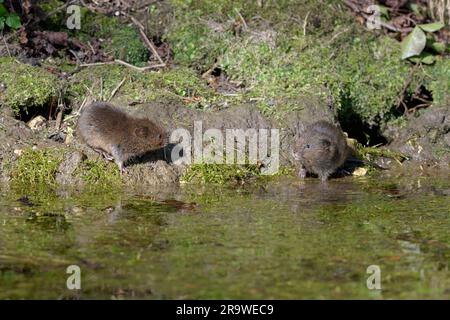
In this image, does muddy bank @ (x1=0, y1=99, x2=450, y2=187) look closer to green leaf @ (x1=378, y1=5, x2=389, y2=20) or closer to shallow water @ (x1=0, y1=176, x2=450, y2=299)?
shallow water @ (x1=0, y1=176, x2=450, y2=299)

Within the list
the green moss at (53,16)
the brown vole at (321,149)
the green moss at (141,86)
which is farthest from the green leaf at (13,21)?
the brown vole at (321,149)

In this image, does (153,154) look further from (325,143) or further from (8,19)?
(8,19)

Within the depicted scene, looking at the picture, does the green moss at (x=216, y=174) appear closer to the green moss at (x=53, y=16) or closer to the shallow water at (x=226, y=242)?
the shallow water at (x=226, y=242)

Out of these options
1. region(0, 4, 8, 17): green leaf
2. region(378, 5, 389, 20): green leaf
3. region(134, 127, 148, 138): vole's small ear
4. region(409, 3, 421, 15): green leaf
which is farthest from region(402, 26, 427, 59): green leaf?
region(0, 4, 8, 17): green leaf

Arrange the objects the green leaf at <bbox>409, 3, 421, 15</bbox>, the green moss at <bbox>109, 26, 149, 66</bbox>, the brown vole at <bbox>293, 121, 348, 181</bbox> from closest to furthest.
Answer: the brown vole at <bbox>293, 121, 348, 181</bbox>, the green moss at <bbox>109, 26, 149, 66</bbox>, the green leaf at <bbox>409, 3, 421, 15</bbox>

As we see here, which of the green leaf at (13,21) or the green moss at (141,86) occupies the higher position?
the green leaf at (13,21)

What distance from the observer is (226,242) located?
6531mm

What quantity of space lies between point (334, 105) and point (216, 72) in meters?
1.67

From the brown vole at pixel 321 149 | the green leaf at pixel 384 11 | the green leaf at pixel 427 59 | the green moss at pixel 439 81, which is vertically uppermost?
the green leaf at pixel 384 11

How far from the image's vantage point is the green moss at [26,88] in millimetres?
9586

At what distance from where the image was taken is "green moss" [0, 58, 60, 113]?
31.4 feet

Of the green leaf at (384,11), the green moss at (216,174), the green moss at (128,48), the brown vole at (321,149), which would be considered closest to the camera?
the green moss at (216,174)

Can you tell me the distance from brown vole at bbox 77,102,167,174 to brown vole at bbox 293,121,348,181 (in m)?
1.55

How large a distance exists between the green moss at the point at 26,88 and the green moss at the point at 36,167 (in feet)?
2.64
